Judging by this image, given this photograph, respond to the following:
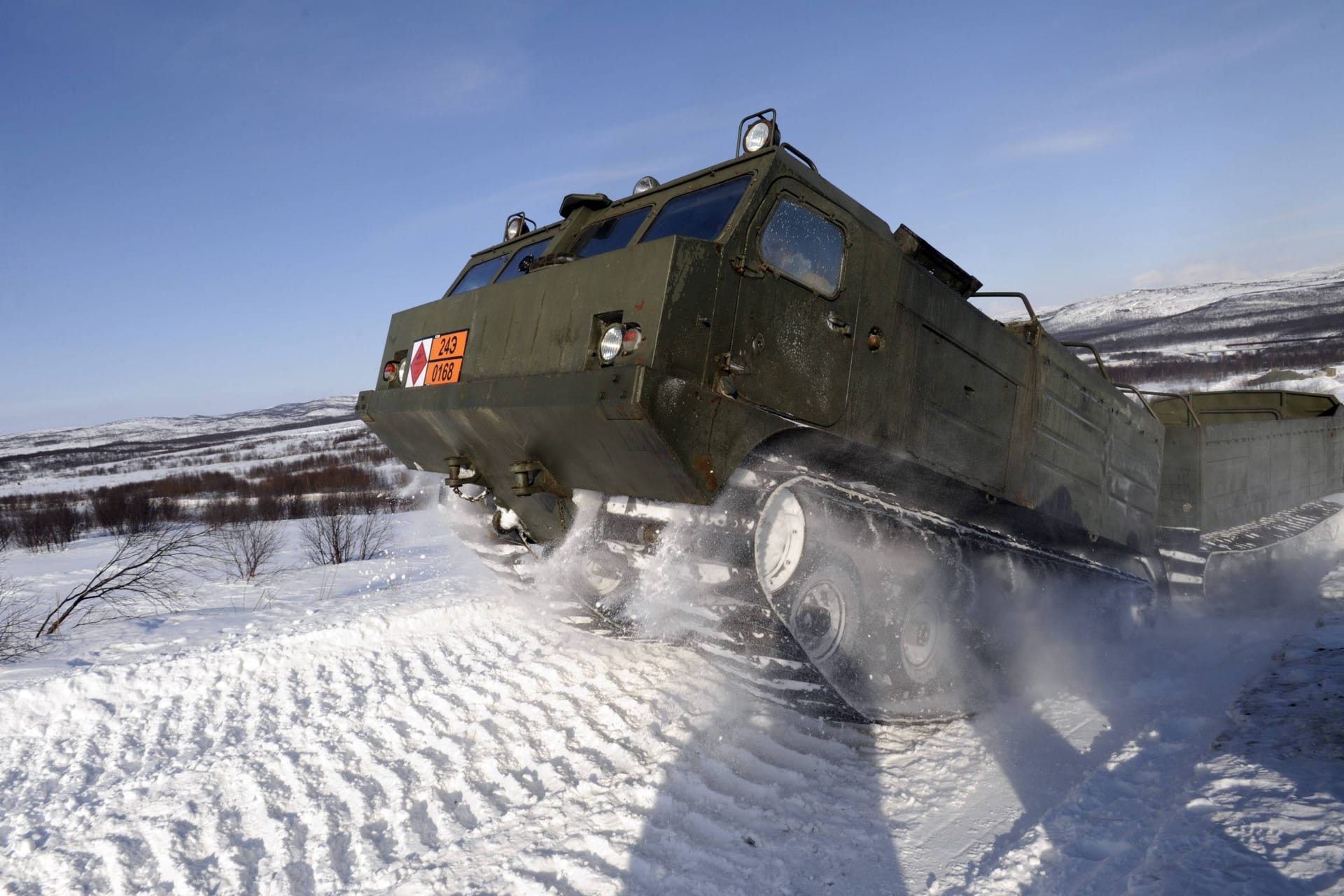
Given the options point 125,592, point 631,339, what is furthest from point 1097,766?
point 125,592

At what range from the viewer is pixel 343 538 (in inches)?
603

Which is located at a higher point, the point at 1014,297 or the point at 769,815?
the point at 1014,297

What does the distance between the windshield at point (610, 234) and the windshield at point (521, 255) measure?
310 millimetres

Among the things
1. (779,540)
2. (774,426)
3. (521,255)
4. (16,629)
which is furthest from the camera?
(16,629)

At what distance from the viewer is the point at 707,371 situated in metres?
2.90

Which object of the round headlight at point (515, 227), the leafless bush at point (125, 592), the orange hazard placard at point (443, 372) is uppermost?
the round headlight at point (515, 227)

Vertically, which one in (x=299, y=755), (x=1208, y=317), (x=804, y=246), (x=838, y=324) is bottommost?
(x=299, y=755)

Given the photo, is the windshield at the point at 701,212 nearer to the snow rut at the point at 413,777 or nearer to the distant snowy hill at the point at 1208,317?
the snow rut at the point at 413,777

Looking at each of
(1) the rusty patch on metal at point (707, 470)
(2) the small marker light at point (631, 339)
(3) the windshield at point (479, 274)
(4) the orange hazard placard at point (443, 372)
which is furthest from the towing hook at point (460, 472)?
(1) the rusty patch on metal at point (707, 470)

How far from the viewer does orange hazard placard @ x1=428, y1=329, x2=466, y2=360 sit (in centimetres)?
396

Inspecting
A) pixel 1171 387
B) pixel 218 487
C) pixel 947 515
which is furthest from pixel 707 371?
pixel 1171 387

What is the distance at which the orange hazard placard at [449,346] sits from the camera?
13.0 feet

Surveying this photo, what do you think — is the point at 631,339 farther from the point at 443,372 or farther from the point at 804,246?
the point at 443,372

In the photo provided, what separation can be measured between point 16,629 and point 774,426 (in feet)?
21.8
